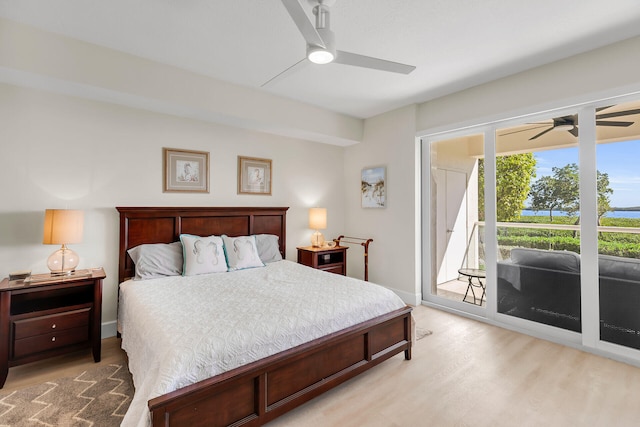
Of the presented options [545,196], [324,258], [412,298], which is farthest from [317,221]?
[545,196]

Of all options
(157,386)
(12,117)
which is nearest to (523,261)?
(157,386)

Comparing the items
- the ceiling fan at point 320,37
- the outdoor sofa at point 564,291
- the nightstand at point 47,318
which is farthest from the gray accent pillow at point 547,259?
the nightstand at point 47,318

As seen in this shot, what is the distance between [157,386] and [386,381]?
162 cm

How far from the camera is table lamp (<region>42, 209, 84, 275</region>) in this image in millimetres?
2502

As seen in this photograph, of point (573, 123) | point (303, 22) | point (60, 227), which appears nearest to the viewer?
point (303, 22)

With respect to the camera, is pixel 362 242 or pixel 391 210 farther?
pixel 362 242

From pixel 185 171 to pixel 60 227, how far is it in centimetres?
134

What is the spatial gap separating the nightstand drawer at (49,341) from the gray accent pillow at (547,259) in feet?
14.0

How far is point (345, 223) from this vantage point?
5.10 meters

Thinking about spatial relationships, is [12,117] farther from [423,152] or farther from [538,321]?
[538,321]

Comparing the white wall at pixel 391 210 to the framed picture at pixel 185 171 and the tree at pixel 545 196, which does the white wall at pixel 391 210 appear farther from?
the framed picture at pixel 185 171

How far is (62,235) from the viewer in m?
2.52

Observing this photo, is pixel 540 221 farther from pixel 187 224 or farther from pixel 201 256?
pixel 187 224

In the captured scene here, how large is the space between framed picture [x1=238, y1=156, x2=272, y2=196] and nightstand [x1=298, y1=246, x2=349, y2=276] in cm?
100
